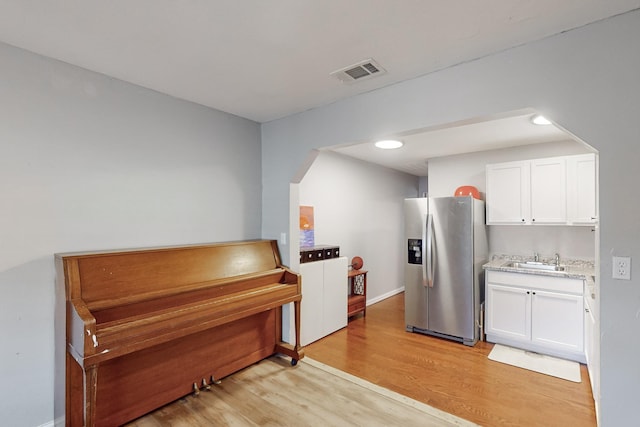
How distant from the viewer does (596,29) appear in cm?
164

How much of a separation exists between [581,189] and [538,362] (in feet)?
6.08

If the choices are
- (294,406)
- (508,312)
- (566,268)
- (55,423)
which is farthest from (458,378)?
(55,423)

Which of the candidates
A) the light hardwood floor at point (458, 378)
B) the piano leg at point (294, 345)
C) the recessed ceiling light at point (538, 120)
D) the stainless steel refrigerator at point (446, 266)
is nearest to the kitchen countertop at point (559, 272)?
the stainless steel refrigerator at point (446, 266)

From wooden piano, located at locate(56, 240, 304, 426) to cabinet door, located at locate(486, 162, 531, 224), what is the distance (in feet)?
8.73

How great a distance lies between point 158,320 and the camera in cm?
193


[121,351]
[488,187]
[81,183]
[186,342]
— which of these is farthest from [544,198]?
[81,183]

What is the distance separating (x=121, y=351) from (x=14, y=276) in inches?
31.7

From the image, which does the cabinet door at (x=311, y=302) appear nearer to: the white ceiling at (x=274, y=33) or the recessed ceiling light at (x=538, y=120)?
the white ceiling at (x=274, y=33)

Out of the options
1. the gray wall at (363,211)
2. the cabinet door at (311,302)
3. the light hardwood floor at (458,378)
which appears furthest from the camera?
the gray wall at (363,211)

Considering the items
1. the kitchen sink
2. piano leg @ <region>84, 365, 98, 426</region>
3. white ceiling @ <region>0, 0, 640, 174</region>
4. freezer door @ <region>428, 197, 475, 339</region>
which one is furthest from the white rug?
piano leg @ <region>84, 365, 98, 426</region>

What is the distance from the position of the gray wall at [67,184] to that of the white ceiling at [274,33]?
21 cm

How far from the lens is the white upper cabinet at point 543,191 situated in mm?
3291

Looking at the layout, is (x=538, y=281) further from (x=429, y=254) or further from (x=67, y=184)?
(x=67, y=184)

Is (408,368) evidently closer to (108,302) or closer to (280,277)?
(280,277)
